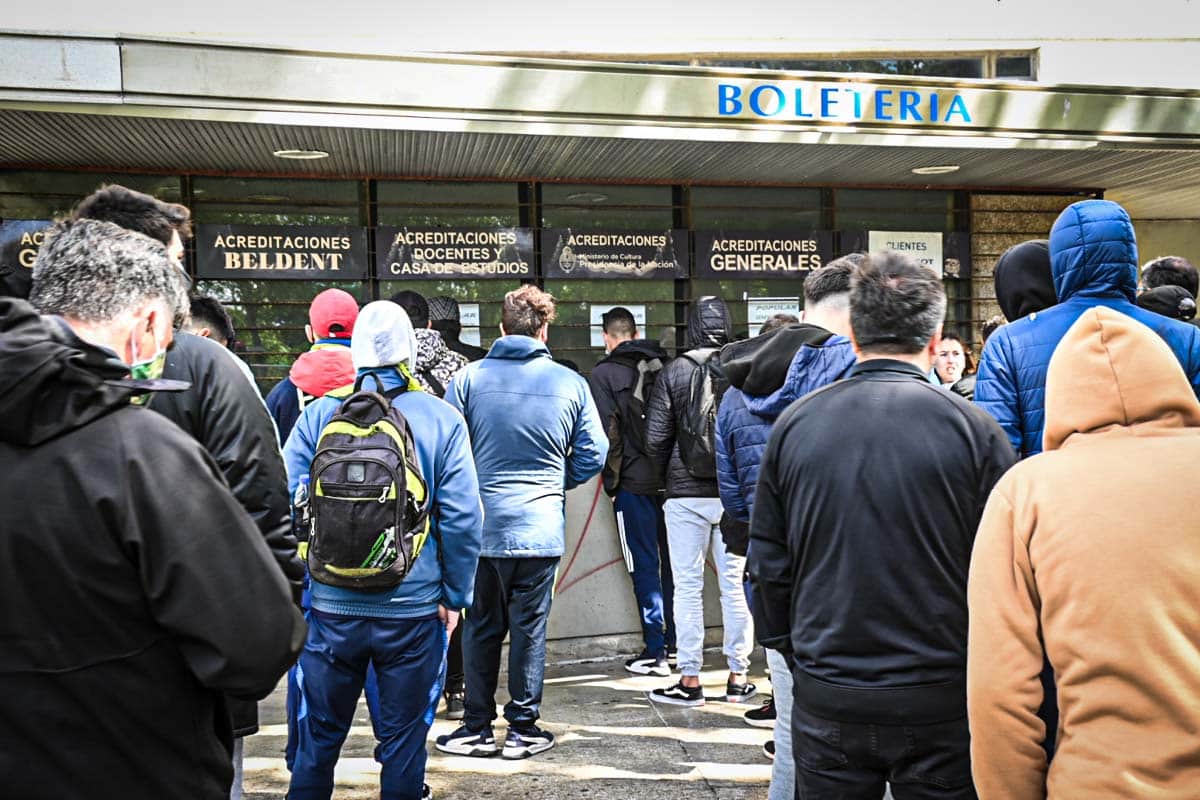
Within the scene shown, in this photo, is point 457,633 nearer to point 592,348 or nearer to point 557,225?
point 592,348

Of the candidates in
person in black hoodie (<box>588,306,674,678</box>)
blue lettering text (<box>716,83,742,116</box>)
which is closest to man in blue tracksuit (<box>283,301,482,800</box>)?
person in black hoodie (<box>588,306,674,678</box>)

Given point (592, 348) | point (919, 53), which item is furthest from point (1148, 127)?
point (592, 348)

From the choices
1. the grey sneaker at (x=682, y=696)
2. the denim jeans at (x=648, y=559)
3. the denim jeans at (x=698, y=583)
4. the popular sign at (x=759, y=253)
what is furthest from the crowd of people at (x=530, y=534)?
the popular sign at (x=759, y=253)

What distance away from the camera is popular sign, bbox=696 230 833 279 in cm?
970

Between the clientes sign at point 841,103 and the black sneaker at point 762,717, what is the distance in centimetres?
406

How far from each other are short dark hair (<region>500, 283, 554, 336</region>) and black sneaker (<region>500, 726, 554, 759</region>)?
6.79ft

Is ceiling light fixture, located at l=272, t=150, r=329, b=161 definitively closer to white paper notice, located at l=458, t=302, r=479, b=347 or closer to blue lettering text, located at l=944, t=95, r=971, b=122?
white paper notice, located at l=458, t=302, r=479, b=347

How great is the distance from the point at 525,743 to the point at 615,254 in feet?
16.9

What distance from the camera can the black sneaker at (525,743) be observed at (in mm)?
5434

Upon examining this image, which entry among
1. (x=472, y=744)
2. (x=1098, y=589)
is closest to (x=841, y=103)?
(x=472, y=744)

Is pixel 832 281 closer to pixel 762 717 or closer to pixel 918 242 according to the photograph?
pixel 762 717

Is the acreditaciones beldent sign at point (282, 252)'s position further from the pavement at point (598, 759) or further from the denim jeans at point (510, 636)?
the denim jeans at point (510, 636)

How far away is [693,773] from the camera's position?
16.9ft

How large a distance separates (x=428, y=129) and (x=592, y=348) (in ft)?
9.74
